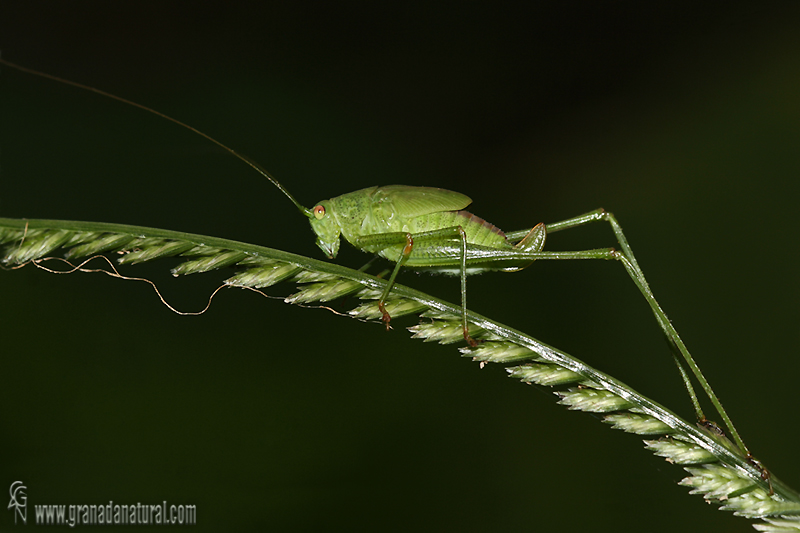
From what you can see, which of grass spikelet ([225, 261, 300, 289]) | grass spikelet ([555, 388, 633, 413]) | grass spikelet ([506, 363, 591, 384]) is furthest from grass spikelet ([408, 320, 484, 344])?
grass spikelet ([225, 261, 300, 289])

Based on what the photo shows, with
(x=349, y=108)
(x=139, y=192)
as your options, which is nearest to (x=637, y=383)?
(x=349, y=108)

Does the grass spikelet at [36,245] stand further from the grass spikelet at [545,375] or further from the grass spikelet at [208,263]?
the grass spikelet at [545,375]

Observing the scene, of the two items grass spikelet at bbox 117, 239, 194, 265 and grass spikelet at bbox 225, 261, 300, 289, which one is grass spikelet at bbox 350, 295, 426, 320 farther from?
grass spikelet at bbox 117, 239, 194, 265

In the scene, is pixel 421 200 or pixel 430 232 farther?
pixel 421 200

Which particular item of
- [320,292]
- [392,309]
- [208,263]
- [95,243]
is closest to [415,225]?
[392,309]

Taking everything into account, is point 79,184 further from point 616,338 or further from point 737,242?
point 737,242

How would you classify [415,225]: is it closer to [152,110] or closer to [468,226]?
[468,226]
